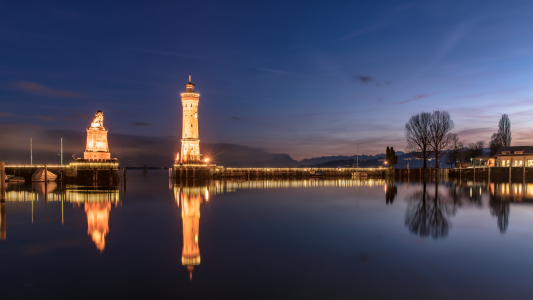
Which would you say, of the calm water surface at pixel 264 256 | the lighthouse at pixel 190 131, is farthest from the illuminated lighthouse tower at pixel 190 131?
the calm water surface at pixel 264 256

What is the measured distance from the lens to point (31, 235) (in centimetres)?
1473

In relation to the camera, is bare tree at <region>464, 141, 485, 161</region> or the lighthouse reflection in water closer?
the lighthouse reflection in water

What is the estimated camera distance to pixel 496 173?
224 ft

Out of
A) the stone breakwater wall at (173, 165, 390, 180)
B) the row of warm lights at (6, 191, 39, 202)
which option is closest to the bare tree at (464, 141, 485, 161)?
the stone breakwater wall at (173, 165, 390, 180)

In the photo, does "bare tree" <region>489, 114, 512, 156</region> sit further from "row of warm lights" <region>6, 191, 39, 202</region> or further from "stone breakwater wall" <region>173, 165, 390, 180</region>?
"row of warm lights" <region>6, 191, 39, 202</region>

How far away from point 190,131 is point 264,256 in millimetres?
56681

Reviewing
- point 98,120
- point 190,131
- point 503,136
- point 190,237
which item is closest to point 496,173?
point 503,136

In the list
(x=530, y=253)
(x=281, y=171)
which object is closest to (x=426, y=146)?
(x=281, y=171)

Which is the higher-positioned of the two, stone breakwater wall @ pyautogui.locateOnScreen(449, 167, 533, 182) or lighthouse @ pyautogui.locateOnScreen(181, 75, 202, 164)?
lighthouse @ pyautogui.locateOnScreen(181, 75, 202, 164)

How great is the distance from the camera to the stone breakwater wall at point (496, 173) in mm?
62188

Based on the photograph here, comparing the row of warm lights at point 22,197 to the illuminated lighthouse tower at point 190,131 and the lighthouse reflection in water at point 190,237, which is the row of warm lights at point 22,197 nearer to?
the lighthouse reflection in water at point 190,237

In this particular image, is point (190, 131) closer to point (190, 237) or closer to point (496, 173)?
point (190, 237)

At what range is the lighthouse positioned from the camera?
6538 centimetres

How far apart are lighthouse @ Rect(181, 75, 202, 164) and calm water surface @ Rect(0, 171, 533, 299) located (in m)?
44.4
